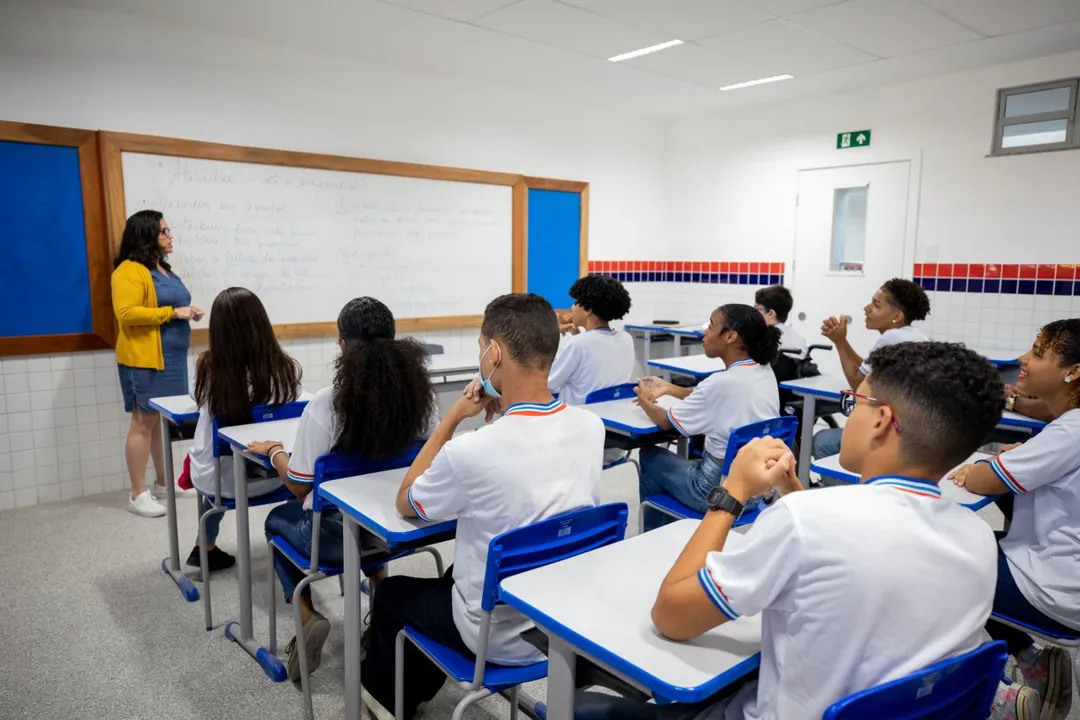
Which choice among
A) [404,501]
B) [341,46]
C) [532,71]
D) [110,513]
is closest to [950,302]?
[532,71]

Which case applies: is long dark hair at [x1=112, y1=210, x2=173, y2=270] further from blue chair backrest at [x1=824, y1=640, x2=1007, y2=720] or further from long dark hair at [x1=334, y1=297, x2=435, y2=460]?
blue chair backrest at [x1=824, y1=640, x2=1007, y2=720]

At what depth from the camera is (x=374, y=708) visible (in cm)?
216

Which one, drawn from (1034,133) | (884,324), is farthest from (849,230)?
(884,324)

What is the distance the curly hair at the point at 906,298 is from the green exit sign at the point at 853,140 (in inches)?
96.3

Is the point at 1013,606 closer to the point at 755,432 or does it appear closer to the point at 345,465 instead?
the point at 755,432

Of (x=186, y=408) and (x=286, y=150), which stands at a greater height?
(x=286, y=150)

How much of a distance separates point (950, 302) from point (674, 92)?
2862mm

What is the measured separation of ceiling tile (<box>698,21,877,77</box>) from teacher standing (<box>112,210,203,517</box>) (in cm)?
364

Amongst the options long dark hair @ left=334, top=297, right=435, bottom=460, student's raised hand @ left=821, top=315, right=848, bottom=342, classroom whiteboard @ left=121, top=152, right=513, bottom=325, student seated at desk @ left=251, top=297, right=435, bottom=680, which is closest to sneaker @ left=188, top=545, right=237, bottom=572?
student seated at desk @ left=251, top=297, right=435, bottom=680

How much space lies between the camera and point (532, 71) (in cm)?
538

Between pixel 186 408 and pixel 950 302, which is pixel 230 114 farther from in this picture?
pixel 950 302

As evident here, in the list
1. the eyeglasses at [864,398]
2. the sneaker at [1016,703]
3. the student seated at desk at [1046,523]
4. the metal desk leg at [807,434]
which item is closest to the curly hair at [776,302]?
the metal desk leg at [807,434]

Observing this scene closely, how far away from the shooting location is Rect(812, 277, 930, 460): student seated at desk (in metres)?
3.88

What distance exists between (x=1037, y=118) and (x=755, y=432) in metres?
4.22
